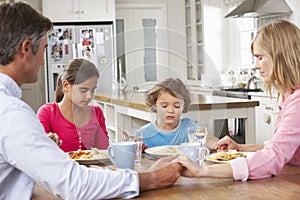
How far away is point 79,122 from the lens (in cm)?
171

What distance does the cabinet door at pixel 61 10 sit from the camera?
639cm

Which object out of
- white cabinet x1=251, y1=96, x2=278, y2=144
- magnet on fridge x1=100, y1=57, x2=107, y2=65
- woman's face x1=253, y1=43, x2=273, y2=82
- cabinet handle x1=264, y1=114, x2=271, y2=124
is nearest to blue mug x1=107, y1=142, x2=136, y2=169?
magnet on fridge x1=100, y1=57, x2=107, y2=65

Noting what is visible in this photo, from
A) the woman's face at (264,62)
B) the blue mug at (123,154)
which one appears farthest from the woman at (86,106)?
the woman's face at (264,62)

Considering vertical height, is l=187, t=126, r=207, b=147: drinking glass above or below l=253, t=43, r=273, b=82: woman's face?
below

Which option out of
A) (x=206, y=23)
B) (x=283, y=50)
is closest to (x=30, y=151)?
(x=283, y=50)

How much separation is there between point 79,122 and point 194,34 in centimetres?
609

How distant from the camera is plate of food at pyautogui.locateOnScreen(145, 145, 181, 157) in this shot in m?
1.64

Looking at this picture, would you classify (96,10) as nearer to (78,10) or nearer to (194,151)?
(78,10)

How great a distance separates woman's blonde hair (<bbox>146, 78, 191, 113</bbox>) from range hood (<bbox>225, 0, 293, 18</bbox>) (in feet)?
12.6

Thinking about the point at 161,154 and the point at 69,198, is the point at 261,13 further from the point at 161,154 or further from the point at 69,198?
the point at 69,198

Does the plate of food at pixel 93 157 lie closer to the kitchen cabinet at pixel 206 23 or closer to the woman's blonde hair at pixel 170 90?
the woman's blonde hair at pixel 170 90

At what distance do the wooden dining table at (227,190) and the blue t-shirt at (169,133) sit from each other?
0.59 feet

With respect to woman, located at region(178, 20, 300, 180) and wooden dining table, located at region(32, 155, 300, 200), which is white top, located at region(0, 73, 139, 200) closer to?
wooden dining table, located at region(32, 155, 300, 200)

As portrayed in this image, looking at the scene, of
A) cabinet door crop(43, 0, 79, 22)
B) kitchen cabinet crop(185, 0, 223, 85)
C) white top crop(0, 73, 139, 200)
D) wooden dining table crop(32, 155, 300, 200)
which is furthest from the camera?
kitchen cabinet crop(185, 0, 223, 85)
